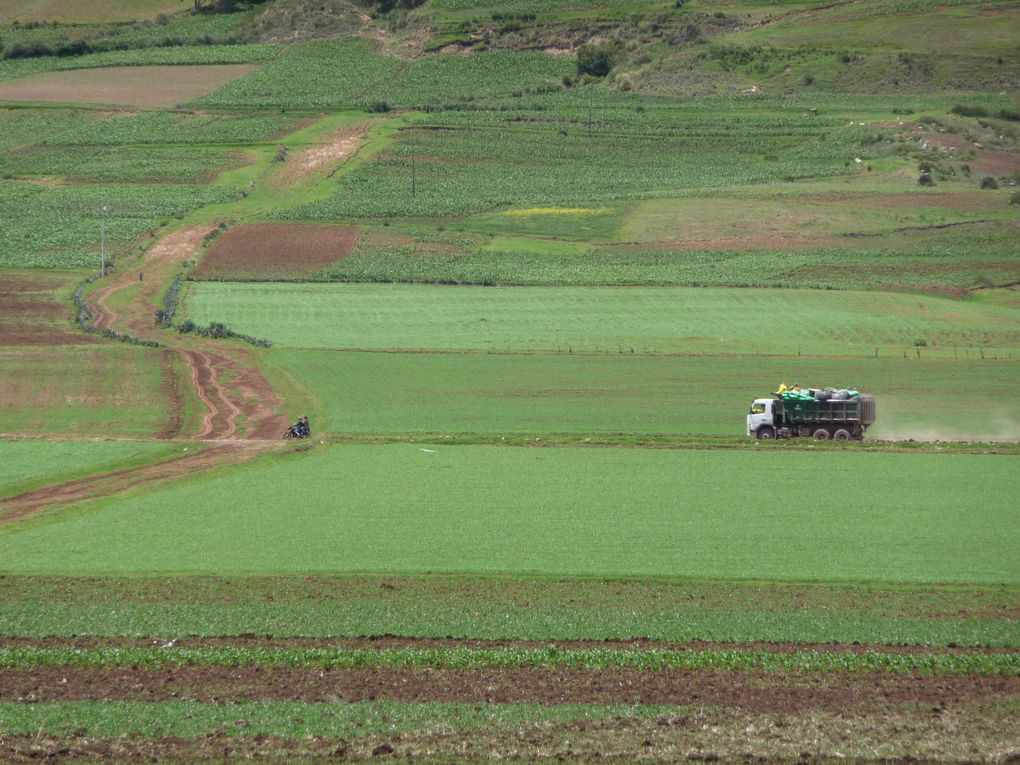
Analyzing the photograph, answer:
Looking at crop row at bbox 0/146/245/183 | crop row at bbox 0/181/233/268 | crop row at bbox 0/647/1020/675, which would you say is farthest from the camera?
crop row at bbox 0/146/245/183

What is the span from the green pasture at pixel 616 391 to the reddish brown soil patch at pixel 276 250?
Answer: 26.9 meters

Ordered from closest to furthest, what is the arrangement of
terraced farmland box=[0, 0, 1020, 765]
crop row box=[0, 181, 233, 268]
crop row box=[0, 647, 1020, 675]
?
1. terraced farmland box=[0, 0, 1020, 765]
2. crop row box=[0, 647, 1020, 675]
3. crop row box=[0, 181, 233, 268]

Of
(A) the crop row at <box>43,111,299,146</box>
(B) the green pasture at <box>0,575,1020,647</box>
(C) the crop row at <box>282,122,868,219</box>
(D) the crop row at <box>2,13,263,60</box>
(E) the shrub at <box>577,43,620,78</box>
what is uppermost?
(D) the crop row at <box>2,13,263,60</box>

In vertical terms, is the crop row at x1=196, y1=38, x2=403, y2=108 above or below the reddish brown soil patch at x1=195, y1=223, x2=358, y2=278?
above

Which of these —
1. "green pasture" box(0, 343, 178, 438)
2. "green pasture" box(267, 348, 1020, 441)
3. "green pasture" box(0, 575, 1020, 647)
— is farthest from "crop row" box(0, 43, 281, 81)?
"green pasture" box(0, 575, 1020, 647)

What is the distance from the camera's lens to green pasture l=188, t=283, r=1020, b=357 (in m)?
71.1

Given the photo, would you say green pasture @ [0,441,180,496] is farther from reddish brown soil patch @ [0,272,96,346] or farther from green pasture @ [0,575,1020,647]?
reddish brown soil patch @ [0,272,96,346]

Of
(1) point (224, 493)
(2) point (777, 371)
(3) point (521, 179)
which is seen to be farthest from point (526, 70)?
(1) point (224, 493)

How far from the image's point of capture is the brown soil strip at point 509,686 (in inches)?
1068

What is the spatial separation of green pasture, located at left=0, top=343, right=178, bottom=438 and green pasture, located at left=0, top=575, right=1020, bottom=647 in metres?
20.9

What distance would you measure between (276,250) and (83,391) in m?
42.6

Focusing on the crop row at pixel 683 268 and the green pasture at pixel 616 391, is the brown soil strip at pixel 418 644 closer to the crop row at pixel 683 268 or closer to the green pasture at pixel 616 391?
the green pasture at pixel 616 391

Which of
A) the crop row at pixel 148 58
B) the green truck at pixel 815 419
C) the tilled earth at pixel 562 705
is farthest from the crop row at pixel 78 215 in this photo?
the tilled earth at pixel 562 705

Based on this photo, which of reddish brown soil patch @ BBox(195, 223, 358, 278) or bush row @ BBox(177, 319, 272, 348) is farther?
reddish brown soil patch @ BBox(195, 223, 358, 278)
